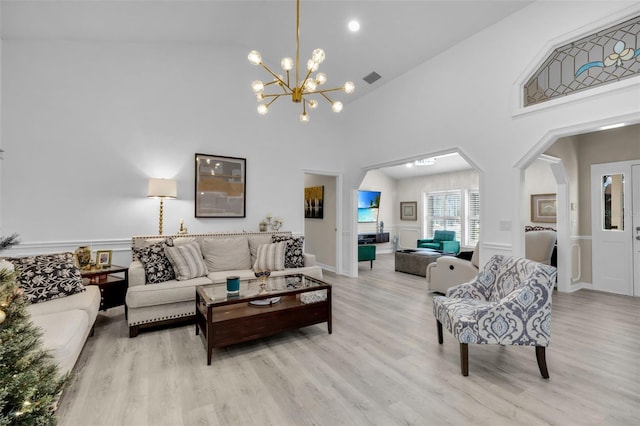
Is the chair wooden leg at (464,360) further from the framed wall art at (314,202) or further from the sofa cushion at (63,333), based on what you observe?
the framed wall art at (314,202)

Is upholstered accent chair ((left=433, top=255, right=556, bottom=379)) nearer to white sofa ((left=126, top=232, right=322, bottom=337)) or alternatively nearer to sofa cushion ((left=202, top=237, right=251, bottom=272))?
white sofa ((left=126, top=232, right=322, bottom=337))

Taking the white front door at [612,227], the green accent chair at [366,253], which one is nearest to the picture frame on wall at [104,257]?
the green accent chair at [366,253]

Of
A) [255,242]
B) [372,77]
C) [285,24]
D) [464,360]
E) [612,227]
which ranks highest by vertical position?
[285,24]

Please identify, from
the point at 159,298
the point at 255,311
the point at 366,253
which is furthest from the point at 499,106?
the point at 159,298

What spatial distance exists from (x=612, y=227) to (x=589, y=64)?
3.14m

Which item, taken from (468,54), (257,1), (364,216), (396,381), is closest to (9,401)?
(396,381)

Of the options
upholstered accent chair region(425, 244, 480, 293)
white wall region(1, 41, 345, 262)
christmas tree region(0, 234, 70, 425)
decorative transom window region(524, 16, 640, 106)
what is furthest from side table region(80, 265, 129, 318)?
decorative transom window region(524, 16, 640, 106)

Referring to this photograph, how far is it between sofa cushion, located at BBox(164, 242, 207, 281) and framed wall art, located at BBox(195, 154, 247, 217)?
1294 mm

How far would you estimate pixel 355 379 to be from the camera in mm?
2277

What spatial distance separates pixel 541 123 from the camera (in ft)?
10.9

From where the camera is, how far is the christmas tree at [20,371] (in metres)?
0.98

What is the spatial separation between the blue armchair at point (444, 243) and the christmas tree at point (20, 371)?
7386 millimetres

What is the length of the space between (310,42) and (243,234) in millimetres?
3332

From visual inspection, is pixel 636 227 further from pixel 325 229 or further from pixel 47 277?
pixel 47 277
